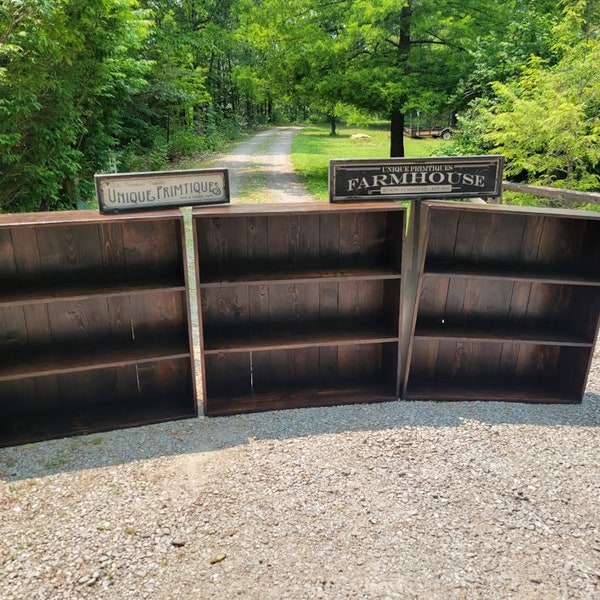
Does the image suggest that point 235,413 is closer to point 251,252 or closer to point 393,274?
point 251,252

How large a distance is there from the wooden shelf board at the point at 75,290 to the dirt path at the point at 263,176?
6.76 metres

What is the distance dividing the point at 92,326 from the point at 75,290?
47 centimetres

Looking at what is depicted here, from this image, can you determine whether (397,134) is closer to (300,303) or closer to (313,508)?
(300,303)

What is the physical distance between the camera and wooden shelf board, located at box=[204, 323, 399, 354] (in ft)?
12.9

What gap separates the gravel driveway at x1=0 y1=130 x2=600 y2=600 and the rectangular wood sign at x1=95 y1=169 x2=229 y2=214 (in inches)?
64.6

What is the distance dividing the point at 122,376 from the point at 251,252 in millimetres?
1410

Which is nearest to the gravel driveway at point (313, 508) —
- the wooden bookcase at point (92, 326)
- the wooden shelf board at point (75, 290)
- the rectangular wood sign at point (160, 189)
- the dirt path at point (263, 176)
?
the wooden bookcase at point (92, 326)

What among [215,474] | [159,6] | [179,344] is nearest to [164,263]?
[179,344]

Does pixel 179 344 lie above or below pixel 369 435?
above

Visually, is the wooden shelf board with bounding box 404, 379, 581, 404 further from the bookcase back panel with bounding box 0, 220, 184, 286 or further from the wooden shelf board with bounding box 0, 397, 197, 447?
the bookcase back panel with bounding box 0, 220, 184, 286

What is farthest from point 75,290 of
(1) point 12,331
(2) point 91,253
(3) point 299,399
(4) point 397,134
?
(4) point 397,134

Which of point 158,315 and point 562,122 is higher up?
point 562,122

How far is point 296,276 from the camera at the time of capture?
3.86 meters

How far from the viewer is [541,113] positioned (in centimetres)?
735
